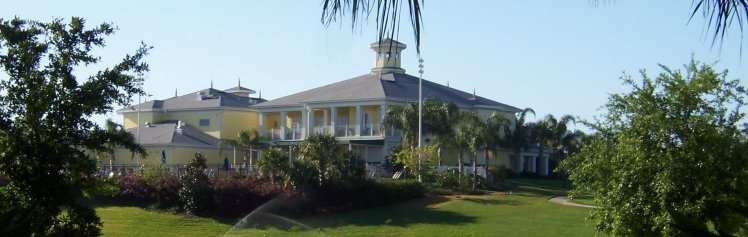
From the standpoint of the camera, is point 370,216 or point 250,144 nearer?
point 370,216

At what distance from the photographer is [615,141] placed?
72.5 feet

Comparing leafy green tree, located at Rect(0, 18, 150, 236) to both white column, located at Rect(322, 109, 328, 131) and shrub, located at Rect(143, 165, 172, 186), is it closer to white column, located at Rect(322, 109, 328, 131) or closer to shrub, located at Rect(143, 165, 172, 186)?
shrub, located at Rect(143, 165, 172, 186)

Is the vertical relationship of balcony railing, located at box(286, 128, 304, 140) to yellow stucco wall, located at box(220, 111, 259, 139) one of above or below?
below

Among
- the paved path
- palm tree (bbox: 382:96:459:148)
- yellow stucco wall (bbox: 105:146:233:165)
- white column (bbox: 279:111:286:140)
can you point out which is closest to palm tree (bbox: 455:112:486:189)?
palm tree (bbox: 382:96:459:148)

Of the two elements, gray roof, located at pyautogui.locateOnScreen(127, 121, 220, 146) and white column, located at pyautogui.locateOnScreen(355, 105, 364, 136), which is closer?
white column, located at pyautogui.locateOnScreen(355, 105, 364, 136)

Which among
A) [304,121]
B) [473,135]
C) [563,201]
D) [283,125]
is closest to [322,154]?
[473,135]

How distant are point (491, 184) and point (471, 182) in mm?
2095

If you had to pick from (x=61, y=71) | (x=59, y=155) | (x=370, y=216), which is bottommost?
(x=370, y=216)

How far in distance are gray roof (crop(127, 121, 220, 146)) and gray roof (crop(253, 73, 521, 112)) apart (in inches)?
186

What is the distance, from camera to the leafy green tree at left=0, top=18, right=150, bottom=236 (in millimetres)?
15250

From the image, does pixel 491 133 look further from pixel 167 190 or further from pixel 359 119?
pixel 167 190

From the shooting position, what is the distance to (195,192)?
139ft

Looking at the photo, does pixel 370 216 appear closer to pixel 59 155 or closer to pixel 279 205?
pixel 279 205

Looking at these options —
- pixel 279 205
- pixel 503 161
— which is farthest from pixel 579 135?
pixel 279 205
